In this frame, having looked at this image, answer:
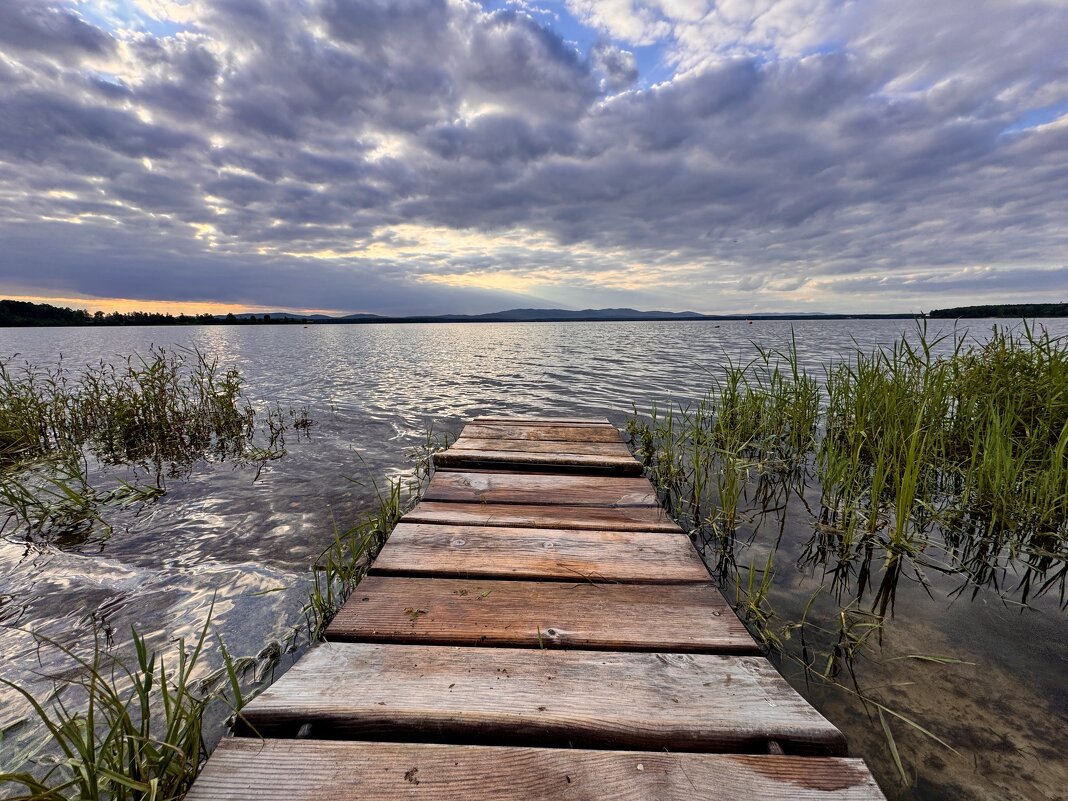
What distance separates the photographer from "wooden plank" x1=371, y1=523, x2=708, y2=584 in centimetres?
270

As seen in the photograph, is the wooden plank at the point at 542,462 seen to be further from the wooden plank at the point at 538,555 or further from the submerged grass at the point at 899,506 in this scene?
the wooden plank at the point at 538,555

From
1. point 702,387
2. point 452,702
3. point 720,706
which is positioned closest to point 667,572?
point 720,706

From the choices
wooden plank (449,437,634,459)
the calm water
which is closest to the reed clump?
the calm water

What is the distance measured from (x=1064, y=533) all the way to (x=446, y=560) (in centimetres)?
484

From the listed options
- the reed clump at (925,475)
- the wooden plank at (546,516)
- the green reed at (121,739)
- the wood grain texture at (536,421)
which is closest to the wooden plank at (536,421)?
the wood grain texture at (536,421)

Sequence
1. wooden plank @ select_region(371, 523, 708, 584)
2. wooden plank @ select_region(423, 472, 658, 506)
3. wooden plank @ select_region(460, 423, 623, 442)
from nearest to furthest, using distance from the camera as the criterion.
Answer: wooden plank @ select_region(371, 523, 708, 584), wooden plank @ select_region(423, 472, 658, 506), wooden plank @ select_region(460, 423, 623, 442)

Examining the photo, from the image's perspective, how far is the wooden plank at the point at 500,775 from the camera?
4.46 ft

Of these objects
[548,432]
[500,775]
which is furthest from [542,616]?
[548,432]

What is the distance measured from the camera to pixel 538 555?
291 cm

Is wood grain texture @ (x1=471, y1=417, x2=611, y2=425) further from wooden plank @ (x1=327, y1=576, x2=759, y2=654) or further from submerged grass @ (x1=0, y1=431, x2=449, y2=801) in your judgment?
wooden plank @ (x1=327, y1=576, x2=759, y2=654)

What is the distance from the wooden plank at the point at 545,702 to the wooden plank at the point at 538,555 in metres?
0.72

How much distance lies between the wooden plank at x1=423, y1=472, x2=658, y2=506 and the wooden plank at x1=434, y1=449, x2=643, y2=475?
0.19 m

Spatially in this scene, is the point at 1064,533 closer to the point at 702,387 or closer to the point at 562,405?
the point at 562,405

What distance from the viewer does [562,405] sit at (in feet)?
37.1
